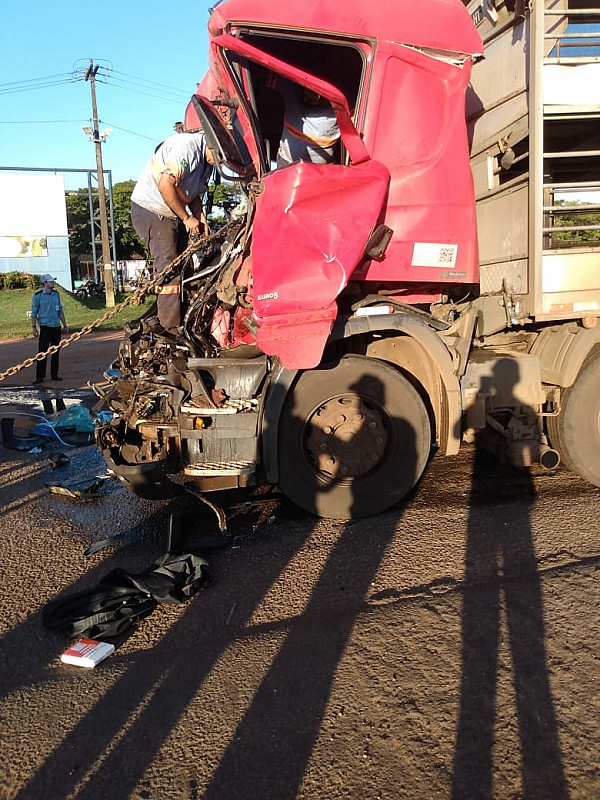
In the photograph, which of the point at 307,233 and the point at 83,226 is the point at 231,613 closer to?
the point at 307,233

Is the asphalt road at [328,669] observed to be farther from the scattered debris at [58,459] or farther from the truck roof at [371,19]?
the truck roof at [371,19]

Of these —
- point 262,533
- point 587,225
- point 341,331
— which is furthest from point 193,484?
point 587,225

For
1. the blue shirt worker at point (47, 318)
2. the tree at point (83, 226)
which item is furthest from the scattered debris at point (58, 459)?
the tree at point (83, 226)

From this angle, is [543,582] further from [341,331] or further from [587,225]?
[587,225]

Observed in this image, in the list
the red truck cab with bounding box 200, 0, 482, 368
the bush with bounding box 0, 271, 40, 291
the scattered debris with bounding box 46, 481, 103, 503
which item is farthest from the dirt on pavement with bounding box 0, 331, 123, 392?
the bush with bounding box 0, 271, 40, 291

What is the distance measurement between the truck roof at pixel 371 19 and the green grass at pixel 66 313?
1370 centimetres

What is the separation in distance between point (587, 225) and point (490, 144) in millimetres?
969

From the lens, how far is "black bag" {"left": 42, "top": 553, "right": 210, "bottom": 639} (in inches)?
120

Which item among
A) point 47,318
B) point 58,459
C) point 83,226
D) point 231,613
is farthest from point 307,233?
point 83,226

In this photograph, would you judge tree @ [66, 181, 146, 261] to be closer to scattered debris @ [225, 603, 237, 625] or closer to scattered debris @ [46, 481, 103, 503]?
scattered debris @ [46, 481, 103, 503]

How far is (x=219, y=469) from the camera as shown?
3.92 m

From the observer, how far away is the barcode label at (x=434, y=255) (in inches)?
160

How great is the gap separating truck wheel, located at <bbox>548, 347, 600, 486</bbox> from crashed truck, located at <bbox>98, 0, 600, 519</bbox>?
14 mm

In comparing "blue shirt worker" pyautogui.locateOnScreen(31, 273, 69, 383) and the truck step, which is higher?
"blue shirt worker" pyautogui.locateOnScreen(31, 273, 69, 383)
